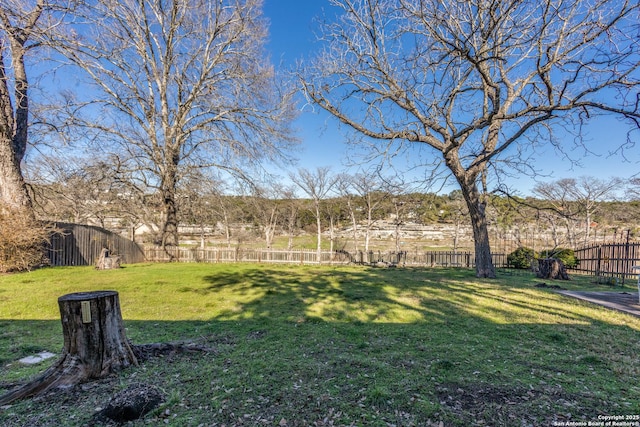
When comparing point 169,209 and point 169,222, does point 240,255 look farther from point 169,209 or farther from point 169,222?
point 169,209

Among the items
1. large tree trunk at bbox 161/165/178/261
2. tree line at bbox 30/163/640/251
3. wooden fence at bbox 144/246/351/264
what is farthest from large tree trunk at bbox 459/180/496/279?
large tree trunk at bbox 161/165/178/261

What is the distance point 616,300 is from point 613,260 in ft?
22.1

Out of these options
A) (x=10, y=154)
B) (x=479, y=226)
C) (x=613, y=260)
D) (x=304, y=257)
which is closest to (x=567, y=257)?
(x=613, y=260)

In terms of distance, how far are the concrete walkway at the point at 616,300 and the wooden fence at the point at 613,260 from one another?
360 cm

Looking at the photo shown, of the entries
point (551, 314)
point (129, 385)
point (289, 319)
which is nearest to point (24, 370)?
point (129, 385)

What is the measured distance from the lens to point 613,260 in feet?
39.1

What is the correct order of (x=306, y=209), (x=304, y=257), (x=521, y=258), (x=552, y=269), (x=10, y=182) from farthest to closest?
(x=306, y=209), (x=304, y=257), (x=521, y=258), (x=552, y=269), (x=10, y=182)

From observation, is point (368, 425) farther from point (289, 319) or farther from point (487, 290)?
point (487, 290)

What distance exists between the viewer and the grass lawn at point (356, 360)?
2324mm

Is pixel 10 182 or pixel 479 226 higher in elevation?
pixel 10 182

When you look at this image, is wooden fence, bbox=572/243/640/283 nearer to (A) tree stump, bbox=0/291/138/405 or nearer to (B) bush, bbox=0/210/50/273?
(A) tree stump, bbox=0/291/138/405

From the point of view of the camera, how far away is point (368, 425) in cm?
219

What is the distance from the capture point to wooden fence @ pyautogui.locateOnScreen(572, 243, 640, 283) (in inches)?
441

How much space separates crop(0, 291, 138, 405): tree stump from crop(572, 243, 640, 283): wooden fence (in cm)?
1410
